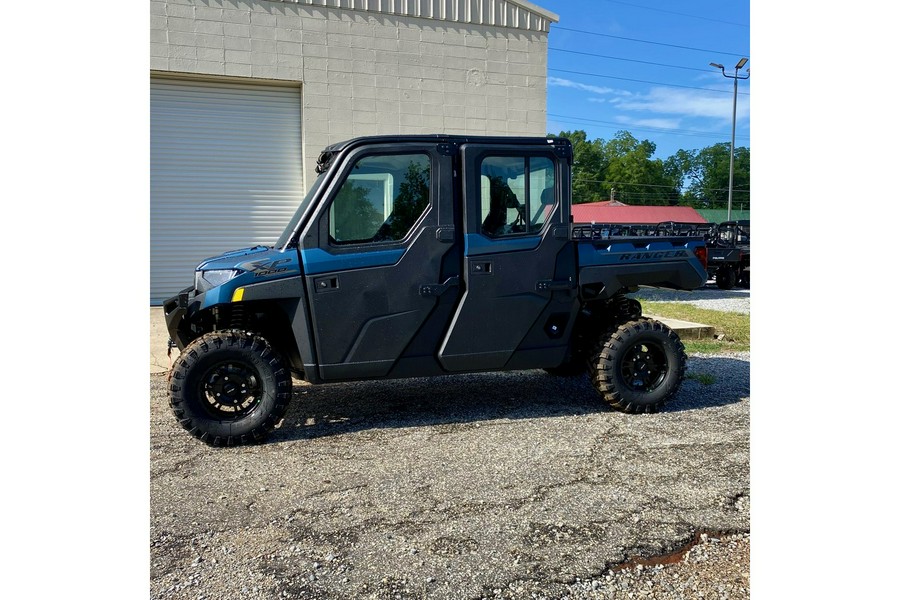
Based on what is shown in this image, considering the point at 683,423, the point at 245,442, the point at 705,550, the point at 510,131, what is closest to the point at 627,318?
the point at 683,423

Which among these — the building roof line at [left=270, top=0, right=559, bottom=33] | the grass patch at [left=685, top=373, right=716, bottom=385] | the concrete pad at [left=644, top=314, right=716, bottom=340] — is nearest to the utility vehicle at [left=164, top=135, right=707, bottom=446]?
the grass patch at [left=685, top=373, right=716, bottom=385]

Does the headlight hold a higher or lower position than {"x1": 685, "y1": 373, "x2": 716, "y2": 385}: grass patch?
higher

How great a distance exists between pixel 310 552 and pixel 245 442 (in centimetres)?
182

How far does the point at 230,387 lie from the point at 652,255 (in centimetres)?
338

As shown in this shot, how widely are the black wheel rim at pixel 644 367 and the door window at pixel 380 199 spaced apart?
2.09m

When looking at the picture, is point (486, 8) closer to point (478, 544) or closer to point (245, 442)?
point (245, 442)

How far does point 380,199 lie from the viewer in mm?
4934

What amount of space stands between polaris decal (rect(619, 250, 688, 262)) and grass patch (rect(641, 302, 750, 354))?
9.89ft

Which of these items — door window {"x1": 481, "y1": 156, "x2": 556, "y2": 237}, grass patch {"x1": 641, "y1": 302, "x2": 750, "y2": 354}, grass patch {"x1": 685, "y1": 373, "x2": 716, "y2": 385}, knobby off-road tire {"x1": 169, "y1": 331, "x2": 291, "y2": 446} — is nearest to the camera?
knobby off-road tire {"x1": 169, "y1": 331, "x2": 291, "y2": 446}

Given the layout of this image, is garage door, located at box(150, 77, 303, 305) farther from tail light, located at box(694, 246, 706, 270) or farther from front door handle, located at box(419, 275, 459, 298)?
tail light, located at box(694, 246, 706, 270)

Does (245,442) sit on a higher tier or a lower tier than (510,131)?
lower

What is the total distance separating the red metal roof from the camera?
113 feet

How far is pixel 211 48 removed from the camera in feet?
36.4

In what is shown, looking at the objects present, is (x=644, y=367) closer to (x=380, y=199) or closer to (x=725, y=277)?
(x=380, y=199)
